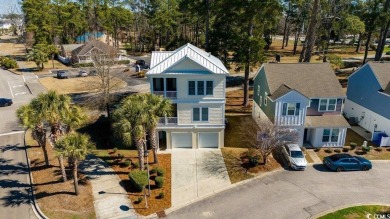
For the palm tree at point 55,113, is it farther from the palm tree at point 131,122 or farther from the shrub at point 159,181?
the shrub at point 159,181

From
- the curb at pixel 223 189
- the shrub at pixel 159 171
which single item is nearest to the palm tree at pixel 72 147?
the shrub at pixel 159 171

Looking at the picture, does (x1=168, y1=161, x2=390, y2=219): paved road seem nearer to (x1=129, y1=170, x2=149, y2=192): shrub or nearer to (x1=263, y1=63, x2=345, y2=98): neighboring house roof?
(x1=129, y1=170, x2=149, y2=192): shrub

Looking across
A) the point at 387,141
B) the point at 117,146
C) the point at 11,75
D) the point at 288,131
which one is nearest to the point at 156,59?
the point at 117,146

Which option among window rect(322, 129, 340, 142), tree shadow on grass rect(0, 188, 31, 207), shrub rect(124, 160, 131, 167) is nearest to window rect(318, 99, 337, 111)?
window rect(322, 129, 340, 142)

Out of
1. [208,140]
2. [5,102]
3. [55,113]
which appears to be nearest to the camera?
[55,113]

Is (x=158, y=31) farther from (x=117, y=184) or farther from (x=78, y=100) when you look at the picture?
(x=117, y=184)

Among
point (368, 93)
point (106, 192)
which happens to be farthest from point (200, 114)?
point (368, 93)

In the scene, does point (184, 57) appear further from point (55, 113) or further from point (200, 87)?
point (55, 113)
